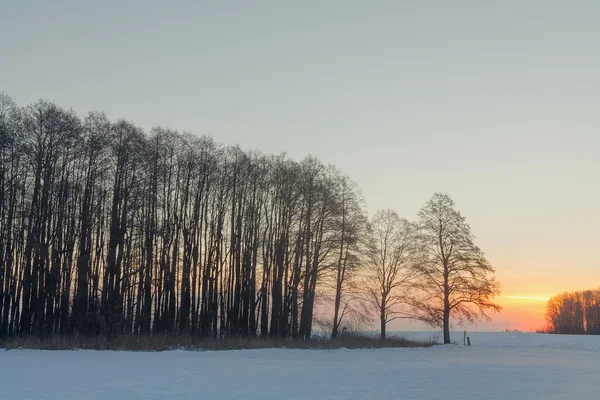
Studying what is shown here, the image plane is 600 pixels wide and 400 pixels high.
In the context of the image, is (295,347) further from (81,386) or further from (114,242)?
(81,386)

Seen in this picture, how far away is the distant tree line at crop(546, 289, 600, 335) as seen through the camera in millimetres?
155500

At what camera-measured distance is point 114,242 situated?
44.4 meters

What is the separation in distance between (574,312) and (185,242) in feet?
480

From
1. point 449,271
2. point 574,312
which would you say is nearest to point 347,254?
point 449,271

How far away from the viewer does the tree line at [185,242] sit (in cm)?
4256

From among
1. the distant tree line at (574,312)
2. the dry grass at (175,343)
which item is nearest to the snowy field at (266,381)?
the dry grass at (175,343)

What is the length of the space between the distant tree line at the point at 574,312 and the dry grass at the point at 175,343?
409 ft

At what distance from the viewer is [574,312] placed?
164 m

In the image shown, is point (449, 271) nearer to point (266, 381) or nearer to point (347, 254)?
point (347, 254)

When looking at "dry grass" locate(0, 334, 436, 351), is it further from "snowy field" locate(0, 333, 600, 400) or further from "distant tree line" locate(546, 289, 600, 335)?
"distant tree line" locate(546, 289, 600, 335)

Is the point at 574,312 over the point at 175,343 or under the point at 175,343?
over

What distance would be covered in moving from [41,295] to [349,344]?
23.9m

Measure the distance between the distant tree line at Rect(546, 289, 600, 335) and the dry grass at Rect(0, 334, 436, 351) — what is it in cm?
12468

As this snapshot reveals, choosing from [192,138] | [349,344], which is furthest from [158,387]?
[192,138]
